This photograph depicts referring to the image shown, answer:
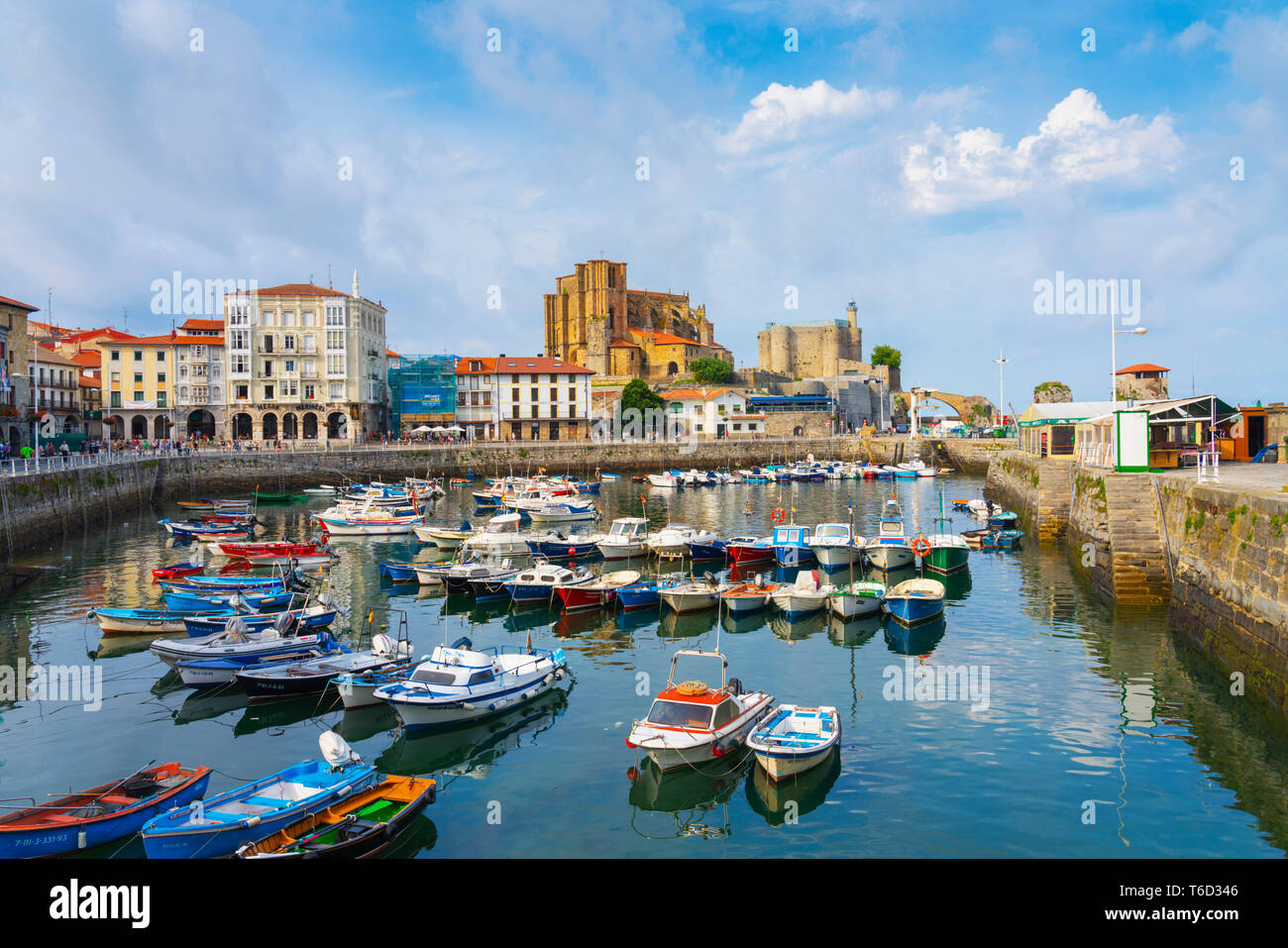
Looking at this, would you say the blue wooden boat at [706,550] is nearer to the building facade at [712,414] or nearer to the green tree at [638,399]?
the green tree at [638,399]

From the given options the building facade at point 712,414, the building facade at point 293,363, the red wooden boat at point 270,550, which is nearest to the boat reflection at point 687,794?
the red wooden boat at point 270,550

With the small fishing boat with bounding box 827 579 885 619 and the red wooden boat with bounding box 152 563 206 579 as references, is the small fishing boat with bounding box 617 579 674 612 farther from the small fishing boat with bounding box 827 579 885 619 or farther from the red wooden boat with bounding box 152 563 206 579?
the red wooden boat with bounding box 152 563 206 579

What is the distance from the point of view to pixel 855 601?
98.4 ft

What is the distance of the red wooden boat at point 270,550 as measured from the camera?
4162 cm

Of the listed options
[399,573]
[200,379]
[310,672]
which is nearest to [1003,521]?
[399,573]

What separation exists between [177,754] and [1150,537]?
2914cm

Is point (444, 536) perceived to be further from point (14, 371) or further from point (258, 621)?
point (14, 371)

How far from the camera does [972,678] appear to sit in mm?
23297

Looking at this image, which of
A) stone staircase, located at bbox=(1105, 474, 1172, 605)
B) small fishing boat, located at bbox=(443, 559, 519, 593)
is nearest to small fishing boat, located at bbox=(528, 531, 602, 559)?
small fishing boat, located at bbox=(443, 559, 519, 593)

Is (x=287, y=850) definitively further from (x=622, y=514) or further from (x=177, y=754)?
(x=622, y=514)

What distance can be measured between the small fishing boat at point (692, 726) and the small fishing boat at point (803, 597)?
11.8 m

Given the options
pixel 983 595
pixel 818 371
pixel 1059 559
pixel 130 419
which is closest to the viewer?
pixel 983 595
